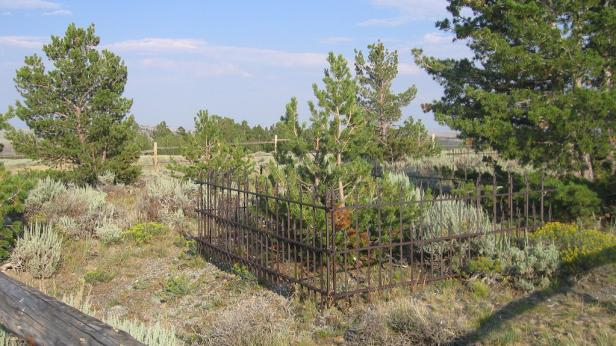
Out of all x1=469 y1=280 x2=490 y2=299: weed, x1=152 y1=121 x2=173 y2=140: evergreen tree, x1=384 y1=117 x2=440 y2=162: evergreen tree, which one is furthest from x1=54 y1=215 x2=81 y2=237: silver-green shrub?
x1=152 y1=121 x2=173 y2=140: evergreen tree

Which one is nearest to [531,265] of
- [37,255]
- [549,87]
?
[549,87]

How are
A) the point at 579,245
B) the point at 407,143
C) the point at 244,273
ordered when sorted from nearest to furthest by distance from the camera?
the point at 579,245
the point at 244,273
the point at 407,143

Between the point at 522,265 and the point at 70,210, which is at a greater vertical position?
the point at 70,210

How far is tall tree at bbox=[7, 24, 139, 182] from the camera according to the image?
45.9 feet

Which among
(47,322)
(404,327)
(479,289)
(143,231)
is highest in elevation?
(47,322)

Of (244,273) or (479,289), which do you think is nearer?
(479,289)

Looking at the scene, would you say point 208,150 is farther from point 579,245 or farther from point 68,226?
point 579,245

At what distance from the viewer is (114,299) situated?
7.46m

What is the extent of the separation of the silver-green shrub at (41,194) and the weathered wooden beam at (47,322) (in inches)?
309

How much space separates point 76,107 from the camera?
47.9ft

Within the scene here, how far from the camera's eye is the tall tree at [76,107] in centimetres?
1398

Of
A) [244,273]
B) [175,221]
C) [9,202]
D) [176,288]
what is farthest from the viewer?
[175,221]

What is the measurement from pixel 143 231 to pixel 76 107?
579 cm

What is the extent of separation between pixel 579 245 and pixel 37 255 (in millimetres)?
7518
